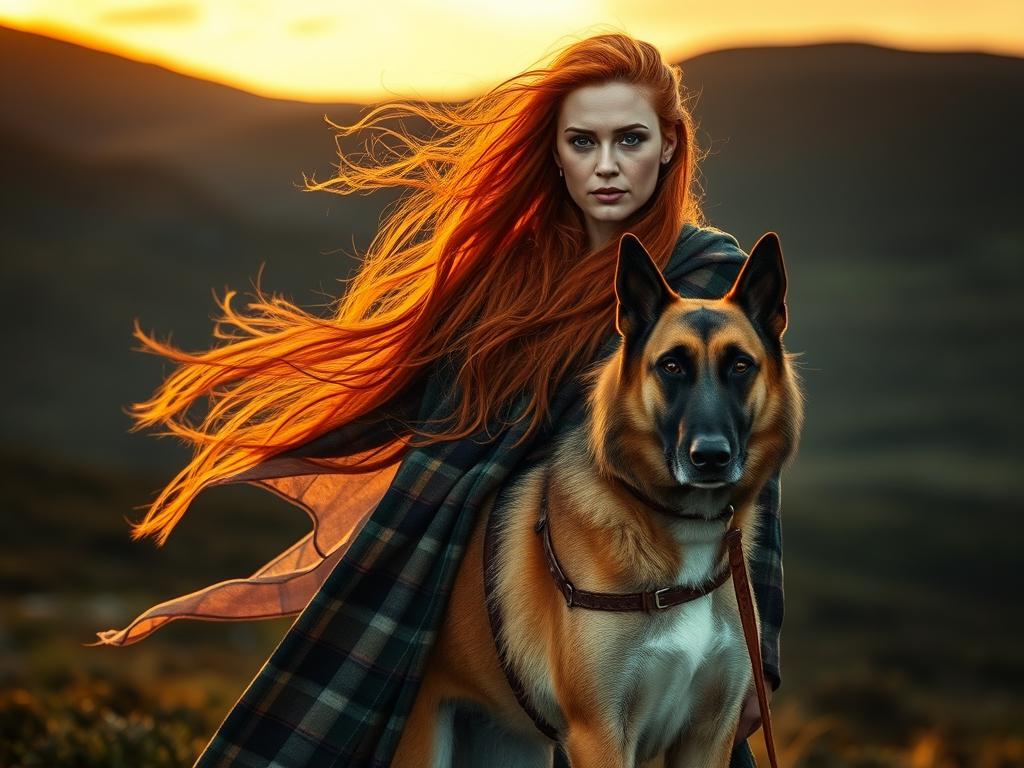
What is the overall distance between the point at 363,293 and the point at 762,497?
1805 millimetres

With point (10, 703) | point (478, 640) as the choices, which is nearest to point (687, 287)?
point (478, 640)

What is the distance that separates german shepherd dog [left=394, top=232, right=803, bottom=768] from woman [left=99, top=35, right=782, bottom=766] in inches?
14.2

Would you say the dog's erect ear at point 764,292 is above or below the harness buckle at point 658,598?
above

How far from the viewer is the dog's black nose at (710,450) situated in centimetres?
325

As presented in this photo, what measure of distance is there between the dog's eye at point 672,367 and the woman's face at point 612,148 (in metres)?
1.01

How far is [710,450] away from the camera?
325 cm

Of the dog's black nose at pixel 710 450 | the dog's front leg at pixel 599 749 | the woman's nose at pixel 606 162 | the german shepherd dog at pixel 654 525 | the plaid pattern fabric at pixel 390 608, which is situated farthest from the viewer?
the woman's nose at pixel 606 162

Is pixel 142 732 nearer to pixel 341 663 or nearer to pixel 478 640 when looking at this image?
pixel 341 663

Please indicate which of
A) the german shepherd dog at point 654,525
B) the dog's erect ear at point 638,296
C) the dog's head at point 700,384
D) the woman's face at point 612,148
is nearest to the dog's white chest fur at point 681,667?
the german shepherd dog at point 654,525

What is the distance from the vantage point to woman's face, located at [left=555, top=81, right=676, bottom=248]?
166 inches

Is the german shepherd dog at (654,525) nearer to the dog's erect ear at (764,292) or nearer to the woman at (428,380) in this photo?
the dog's erect ear at (764,292)

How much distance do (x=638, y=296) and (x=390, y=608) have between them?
4.61ft

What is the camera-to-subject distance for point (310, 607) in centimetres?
421

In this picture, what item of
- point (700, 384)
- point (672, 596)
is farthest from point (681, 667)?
point (700, 384)
